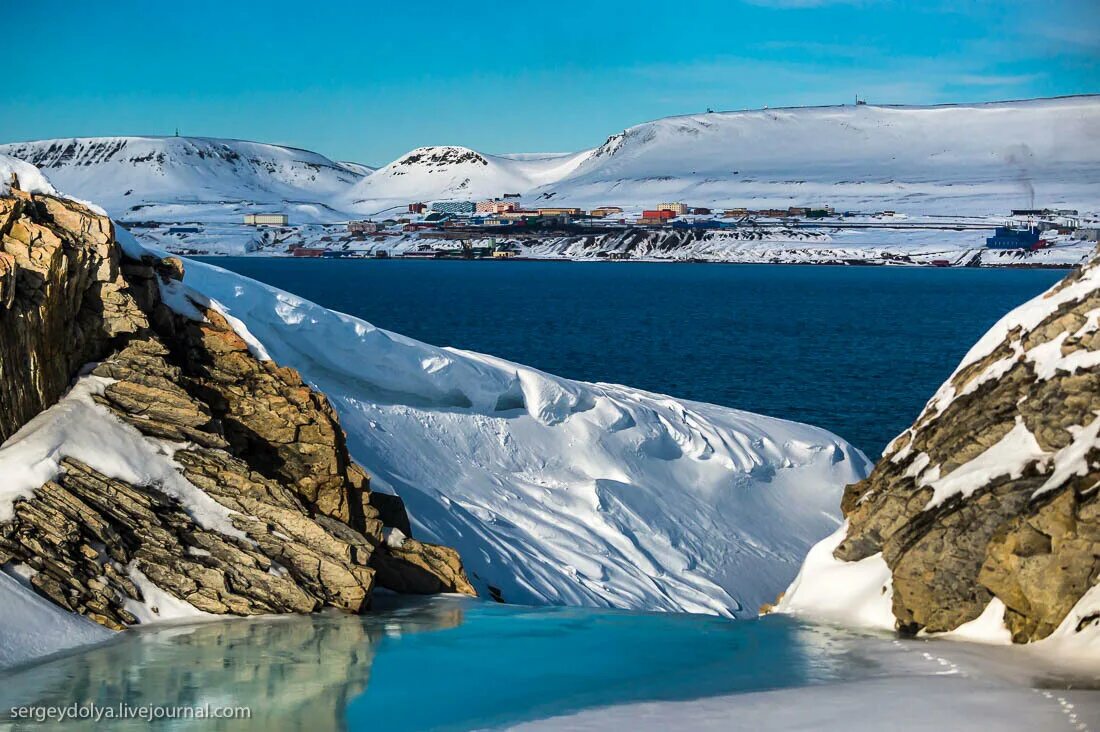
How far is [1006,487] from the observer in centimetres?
1341

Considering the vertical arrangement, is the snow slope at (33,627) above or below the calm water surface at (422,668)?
above

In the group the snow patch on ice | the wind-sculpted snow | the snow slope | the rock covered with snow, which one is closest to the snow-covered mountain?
the wind-sculpted snow

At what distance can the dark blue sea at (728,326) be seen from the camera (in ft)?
155

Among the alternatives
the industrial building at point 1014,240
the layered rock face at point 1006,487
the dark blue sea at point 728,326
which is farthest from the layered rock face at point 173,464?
the industrial building at point 1014,240

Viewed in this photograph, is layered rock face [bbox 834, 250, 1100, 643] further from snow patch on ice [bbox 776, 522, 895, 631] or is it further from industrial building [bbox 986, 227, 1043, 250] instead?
industrial building [bbox 986, 227, 1043, 250]

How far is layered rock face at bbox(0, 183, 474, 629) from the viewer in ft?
45.8

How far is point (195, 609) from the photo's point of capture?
1427 cm

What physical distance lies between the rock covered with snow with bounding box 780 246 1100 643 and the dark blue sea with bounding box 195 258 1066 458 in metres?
20.4

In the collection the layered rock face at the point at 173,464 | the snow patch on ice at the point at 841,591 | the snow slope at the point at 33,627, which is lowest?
the snow patch on ice at the point at 841,591

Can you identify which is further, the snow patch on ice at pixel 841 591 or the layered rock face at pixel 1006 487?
the snow patch on ice at pixel 841 591

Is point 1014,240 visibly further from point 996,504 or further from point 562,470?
point 996,504

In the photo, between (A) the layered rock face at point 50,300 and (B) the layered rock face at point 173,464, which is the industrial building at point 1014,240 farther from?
(A) the layered rock face at point 50,300

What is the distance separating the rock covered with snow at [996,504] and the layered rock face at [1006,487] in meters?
0.02

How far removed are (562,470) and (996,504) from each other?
12131 millimetres
